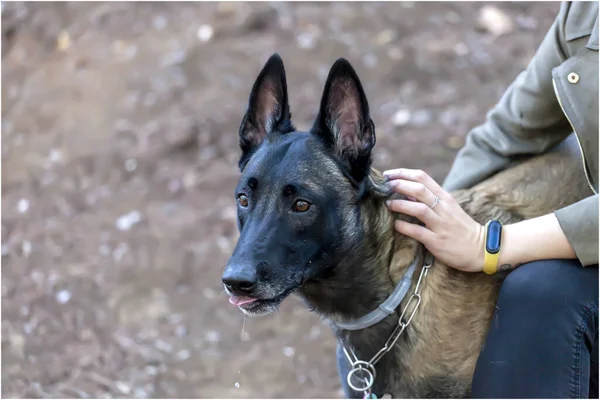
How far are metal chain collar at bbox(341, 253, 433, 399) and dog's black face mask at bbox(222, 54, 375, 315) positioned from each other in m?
0.36

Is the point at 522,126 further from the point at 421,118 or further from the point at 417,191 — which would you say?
the point at 421,118

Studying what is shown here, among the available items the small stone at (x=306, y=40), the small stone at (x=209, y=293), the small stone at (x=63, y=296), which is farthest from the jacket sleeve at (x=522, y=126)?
the small stone at (x=306, y=40)

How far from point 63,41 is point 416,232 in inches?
303

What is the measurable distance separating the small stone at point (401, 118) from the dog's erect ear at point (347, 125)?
441 cm

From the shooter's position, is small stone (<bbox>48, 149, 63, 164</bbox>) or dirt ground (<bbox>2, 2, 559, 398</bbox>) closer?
dirt ground (<bbox>2, 2, 559, 398</bbox>)

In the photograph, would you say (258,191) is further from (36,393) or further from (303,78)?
(303,78)

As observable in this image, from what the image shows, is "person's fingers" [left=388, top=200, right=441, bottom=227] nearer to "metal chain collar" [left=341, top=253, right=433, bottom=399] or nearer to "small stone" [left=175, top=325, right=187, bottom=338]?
"metal chain collar" [left=341, top=253, right=433, bottom=399]

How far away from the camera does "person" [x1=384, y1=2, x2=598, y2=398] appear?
8.91 feet

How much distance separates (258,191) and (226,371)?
238 centimetres

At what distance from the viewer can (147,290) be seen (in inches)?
224

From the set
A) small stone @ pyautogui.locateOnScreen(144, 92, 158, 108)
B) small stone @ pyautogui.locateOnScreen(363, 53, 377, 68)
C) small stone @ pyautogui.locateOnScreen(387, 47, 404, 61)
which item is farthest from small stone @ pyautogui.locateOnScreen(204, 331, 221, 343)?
small stone @ pyautogui.locateOnScreen(387, 47, 404, 61)

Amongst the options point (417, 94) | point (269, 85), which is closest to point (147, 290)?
point (269, 85)

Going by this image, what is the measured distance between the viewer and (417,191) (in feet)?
9.29

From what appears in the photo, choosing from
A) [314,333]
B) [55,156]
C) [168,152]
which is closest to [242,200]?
[314,333]
